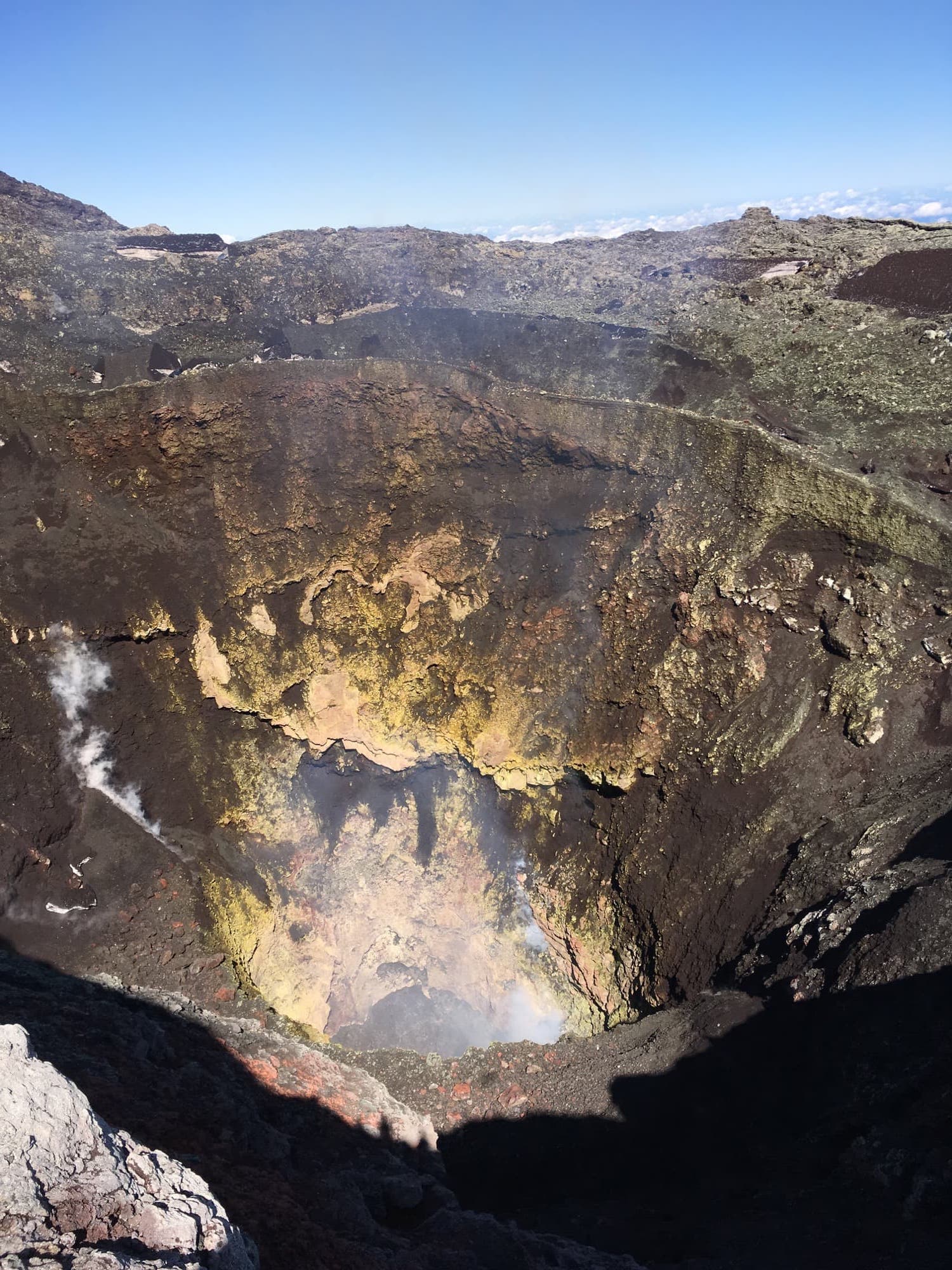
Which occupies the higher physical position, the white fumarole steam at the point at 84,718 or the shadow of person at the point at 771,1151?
the white fumarole steam at the point at 84,718

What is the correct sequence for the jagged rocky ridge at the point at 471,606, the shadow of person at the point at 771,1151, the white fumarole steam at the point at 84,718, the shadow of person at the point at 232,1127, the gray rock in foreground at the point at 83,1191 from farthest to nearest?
the white fumarole steam at the point at 84,718 < the jagged rocky ridge at the point at 471,606 < the shadow of person at the point at 771,1151 < the shadow of person at the point at 232,1127 < the gray rock in foreground at the point at 83,1191

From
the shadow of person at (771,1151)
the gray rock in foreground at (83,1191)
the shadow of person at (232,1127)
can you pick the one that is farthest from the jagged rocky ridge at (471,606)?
the gray rock in foreground at (83,1191)

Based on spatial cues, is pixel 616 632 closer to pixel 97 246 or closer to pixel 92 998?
pixel 92 998

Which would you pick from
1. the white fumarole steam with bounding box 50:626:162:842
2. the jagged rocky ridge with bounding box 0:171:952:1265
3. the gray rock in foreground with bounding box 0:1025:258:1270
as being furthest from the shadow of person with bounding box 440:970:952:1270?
the white fumarole steam with bounding box 50:626:162:842

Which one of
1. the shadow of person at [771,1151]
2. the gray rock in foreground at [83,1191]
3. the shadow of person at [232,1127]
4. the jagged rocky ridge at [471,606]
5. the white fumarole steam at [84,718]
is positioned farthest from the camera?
the white fumarole steam at [84,718]

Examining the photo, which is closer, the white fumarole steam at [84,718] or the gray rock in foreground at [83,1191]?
the gray rock in foreground at [83,1191]

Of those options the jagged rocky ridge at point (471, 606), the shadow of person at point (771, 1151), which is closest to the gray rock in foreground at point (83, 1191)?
the shadow of person at point (771, 1151)

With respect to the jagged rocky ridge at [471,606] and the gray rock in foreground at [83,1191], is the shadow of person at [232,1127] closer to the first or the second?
the gray rock in foreground at [83,1191]

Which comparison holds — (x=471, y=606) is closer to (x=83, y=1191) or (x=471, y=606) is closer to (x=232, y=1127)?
(x=232, y=1127)
